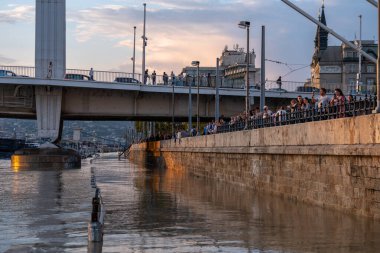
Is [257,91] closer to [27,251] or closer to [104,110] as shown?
[104,110]

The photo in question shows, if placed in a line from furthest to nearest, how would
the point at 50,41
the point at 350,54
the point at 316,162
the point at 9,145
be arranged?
the point at 9,145 < the point at 350,54 < the point at 50,41 < the point at 316,162

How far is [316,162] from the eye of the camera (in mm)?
21031

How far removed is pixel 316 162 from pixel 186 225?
18.4ft

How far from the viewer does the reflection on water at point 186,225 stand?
13508mm

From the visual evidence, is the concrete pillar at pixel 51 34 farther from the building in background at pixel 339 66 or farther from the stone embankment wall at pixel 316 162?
the building in background at pixel 339 66

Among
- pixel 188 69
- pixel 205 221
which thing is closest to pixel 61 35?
pixel 205 221

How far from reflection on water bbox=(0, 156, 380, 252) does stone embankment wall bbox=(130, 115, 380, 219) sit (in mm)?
539

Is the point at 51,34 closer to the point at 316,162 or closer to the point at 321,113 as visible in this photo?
the point at 321,113

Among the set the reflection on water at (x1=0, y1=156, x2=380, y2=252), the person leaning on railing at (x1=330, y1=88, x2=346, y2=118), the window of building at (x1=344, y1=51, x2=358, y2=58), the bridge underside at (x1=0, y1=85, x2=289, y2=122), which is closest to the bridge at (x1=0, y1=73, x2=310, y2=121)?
the bridge underside at (x1=0, y1=85, x2=289, y2=122)

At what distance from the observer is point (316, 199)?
826 inches

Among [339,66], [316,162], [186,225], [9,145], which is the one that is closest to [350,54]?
[339,66]

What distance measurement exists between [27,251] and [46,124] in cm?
4701

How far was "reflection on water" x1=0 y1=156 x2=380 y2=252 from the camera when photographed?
13.5 m

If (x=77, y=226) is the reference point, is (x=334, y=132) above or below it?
above
